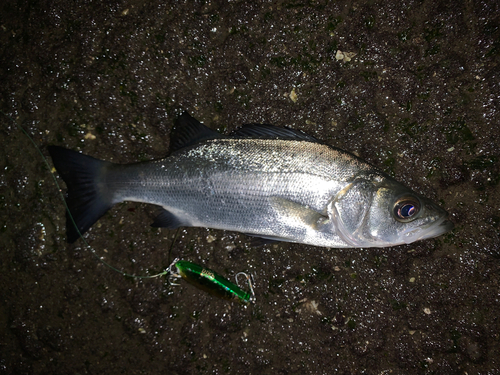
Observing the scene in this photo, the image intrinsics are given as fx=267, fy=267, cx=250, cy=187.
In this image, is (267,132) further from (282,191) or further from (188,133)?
(188,133)

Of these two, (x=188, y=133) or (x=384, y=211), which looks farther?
(x=188, y=133)

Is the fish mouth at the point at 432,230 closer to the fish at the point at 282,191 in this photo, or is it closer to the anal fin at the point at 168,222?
the fish at the point at 282,191

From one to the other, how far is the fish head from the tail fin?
73.9 inches

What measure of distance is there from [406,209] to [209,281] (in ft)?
5.36

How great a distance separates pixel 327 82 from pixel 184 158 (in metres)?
1.42

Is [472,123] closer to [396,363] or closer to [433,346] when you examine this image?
[433,346]

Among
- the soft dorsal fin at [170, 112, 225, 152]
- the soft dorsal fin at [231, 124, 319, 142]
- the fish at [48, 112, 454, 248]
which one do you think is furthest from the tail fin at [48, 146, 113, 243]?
the soft dorsal fin at [231, 124, 319, 142]

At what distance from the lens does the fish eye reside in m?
1.97

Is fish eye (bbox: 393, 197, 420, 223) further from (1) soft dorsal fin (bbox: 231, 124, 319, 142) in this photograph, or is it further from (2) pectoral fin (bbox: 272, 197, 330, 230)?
(1) soft dorsal fin (bbox: 231, 124, 319, 142)

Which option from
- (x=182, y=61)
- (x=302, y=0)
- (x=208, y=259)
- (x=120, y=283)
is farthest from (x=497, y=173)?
(x=120, y=283)

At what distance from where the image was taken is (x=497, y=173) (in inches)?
90.3

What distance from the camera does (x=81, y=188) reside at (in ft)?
7.29

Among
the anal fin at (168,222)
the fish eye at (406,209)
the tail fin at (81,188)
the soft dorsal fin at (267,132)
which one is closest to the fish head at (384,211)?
the fish eye at (406,209)

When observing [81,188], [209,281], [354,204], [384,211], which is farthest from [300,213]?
[81,188]
